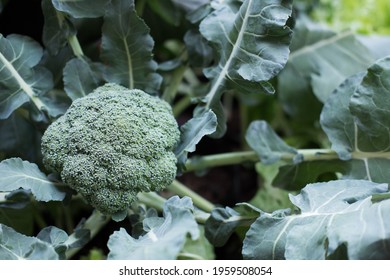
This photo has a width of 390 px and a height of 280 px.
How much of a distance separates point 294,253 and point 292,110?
2.08ft

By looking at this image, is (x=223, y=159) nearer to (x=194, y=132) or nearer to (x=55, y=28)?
(x=194, y=132)

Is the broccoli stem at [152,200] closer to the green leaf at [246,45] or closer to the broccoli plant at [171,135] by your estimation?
the broccoli plant at [171,135]

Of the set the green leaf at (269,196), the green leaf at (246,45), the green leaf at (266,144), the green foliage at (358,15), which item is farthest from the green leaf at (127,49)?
the green foliage at (358,15)

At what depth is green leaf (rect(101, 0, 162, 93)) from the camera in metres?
0.95

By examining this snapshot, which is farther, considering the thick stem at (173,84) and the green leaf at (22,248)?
the thick stem at (173,84)

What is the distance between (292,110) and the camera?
1337 millimetres

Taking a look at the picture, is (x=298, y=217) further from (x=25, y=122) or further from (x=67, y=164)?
(x=25, y=122)

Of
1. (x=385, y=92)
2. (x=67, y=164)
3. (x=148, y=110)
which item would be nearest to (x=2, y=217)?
(x=67, y=164)

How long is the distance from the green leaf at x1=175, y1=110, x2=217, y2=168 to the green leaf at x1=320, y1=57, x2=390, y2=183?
253mm

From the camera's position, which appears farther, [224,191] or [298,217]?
[224,191]

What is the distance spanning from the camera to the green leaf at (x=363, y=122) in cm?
91

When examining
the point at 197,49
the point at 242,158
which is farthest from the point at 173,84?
the point at 242,158

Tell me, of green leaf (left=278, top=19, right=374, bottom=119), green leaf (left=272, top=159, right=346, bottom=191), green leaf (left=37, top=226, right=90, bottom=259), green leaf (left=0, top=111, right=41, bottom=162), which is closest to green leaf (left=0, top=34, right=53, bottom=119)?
green leaf (left=0, top=111, right=41, bottom=162)

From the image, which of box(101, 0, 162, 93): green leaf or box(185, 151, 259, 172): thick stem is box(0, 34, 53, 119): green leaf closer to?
box(101, 0, 162, 93): green leaf
